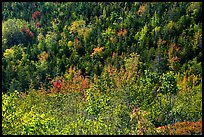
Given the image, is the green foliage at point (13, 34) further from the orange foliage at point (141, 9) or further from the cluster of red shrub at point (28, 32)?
the orange foliage at point (141, 9)

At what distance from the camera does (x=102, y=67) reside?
11538 cm

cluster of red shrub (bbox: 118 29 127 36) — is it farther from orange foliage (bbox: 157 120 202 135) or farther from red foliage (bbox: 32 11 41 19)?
orange foliage (bbox: 157 120 202 135)

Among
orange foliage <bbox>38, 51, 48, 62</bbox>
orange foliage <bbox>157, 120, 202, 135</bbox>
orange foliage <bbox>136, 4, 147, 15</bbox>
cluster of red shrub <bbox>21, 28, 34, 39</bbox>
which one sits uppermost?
orange foliage <bbox>157, 120, 202, 135</bbox>

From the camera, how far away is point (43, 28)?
15038 cm

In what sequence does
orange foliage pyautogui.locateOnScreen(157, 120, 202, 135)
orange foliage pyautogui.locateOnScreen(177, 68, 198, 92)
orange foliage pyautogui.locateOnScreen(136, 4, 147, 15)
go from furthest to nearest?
orange foliage pyautogui.locateOnScreen(136, 4, 147, 15)
orange foliage pyautogui.locateOnScreen(177, 68, 198, 92)
orange foliage pyautogui.locateOnScreen(157, 120, 202, 135)

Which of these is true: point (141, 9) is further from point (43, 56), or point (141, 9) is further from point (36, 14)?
point (36, 14)

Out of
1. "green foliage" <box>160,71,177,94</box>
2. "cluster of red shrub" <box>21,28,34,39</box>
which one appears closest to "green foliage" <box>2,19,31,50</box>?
"cluster of red shrub" <box>21,28,34,39</box>

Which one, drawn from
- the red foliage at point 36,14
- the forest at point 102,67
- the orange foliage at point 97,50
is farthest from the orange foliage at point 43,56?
the red foliage at point 36,14

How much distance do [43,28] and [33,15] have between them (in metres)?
11.3

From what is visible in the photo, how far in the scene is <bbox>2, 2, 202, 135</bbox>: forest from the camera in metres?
63.9

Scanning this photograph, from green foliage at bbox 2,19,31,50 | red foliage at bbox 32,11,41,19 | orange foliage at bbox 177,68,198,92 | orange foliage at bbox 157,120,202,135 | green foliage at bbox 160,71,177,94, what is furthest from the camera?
red foliage at bbox 32,11,41,19

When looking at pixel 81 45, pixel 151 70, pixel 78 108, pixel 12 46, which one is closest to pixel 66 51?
pixel 81 45

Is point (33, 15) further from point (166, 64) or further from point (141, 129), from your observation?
point (141, 129)

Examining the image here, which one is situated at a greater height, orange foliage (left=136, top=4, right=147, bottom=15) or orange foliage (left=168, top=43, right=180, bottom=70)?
orange foliage (left=136, top=4, right=147, bottom=15)
